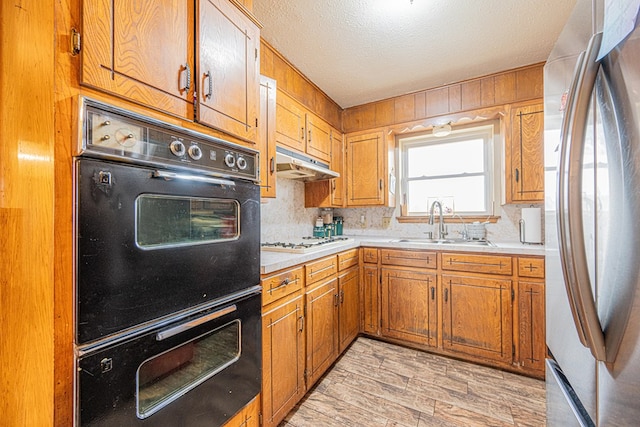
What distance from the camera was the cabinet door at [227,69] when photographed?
1082 mm

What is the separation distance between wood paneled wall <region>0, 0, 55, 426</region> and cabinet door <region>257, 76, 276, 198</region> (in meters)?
1.07

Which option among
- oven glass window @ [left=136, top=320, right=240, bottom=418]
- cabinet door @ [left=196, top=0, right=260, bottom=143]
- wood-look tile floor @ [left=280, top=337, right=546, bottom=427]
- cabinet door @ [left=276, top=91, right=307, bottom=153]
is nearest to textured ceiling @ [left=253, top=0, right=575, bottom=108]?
cabinet door @ [left=276, top=91, right=307, bottom=153]

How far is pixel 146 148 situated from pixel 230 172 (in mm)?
348

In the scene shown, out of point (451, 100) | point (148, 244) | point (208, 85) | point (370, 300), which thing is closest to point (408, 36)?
point (451, 100)

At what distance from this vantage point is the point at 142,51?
0.87 m

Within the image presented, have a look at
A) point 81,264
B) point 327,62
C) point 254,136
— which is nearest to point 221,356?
point 81,264

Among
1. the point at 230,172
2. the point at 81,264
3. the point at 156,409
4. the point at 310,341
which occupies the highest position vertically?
the point at 230,172

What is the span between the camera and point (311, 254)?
1824mm

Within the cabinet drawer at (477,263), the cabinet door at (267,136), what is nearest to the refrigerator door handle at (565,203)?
the cabinet door at (267,136)

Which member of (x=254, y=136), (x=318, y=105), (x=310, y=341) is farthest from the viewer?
(x=318, y=105)

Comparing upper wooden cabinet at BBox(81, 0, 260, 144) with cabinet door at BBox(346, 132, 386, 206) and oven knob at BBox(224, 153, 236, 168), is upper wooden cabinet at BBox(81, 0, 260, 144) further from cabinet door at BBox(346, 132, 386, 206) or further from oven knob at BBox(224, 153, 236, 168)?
cabinet door at BBox(346, 132, 386, 206)

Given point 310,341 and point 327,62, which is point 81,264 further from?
point 327,62

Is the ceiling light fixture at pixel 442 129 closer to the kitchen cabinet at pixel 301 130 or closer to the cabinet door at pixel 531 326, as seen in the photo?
the kitchen cabinet at pixel 301 130

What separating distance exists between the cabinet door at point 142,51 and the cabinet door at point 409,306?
2137mm
